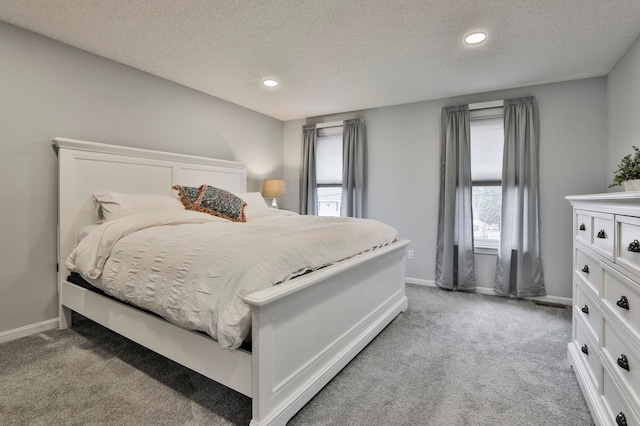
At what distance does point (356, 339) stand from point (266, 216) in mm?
1559

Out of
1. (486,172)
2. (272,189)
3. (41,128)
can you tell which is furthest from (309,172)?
(41,128)

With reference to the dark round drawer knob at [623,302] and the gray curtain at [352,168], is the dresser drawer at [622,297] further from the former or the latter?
the gray curtain at [352,168]

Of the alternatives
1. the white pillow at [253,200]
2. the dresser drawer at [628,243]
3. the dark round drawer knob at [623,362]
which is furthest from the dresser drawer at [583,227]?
the white pillow at [253,200]

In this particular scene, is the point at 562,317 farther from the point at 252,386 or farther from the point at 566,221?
the point at 252,386

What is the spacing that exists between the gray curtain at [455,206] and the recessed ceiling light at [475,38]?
126 centimetres

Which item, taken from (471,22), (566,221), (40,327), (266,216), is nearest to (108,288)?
(40,327)

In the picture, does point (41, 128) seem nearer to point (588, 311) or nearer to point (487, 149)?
point (588, 311)

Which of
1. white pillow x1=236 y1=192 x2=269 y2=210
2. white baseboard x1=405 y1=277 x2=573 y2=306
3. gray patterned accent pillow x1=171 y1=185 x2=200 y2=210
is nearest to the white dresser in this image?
white baseboard x1=405 y1=277 x2=573 y2=306

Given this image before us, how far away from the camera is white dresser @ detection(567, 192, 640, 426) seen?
111cm

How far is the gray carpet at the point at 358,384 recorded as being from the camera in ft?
4.89

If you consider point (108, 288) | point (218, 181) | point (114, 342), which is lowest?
point (114, 342)

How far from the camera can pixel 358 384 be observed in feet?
5.74

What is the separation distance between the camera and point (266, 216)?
3135 mm

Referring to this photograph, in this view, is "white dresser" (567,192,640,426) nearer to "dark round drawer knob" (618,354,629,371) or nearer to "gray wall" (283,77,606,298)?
"dark round drawer knob" (618,354,629,371)
